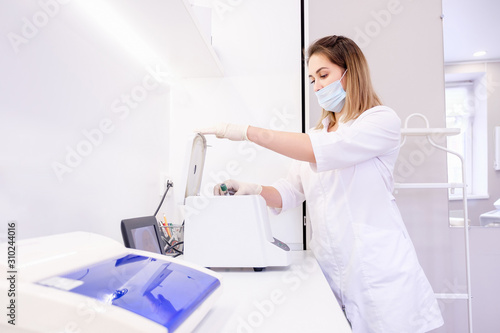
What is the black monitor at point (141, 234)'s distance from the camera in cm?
86

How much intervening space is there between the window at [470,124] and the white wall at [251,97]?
3.29 feet

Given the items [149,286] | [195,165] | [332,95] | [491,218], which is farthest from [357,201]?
[491,218]

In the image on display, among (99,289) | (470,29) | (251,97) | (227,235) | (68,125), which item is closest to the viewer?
(99,289)

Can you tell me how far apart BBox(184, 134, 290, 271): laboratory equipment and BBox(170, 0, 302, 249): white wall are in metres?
0.55

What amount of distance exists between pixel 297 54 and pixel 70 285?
1491mm

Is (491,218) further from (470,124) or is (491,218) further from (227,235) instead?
(227,235)

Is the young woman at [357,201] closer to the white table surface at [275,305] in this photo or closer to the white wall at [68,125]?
the white table surface at [275,305]

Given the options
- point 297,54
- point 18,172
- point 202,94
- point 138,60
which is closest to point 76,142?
point 18,172

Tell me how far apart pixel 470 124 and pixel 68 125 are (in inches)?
85.2

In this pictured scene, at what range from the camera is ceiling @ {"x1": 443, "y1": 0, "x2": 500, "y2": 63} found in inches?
79.0

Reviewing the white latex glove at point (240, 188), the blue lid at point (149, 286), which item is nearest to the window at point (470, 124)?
the white latex glove at point (240, 188)

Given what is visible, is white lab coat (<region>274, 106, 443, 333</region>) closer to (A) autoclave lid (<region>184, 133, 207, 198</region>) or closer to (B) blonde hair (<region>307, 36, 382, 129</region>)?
(B) blonde hair (<region>307, 36, 382, 129</region>)

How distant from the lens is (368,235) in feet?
3.84

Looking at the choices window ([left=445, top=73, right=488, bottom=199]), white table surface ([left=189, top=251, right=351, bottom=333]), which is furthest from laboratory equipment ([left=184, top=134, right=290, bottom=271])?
window ([left=445, top=73, right=488, bottom=199])
